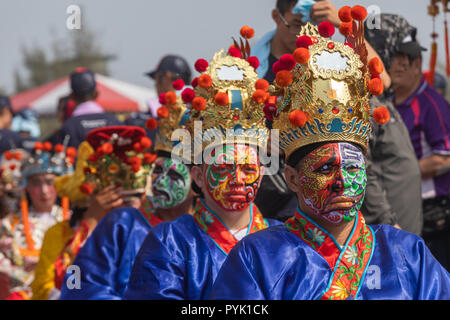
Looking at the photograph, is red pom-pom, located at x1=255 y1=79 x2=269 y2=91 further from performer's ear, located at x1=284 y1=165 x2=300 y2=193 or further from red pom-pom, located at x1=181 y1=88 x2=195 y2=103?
performer's ear, located at x1=284 y1=165 x2=300 y2=193

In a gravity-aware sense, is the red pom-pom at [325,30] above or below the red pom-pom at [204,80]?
above

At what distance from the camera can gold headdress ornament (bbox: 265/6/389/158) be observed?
136 inches

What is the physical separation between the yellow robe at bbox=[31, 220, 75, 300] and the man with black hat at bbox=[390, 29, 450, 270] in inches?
110

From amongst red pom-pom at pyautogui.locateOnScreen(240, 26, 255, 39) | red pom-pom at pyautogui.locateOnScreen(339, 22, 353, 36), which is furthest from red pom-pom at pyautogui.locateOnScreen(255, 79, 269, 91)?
red pom-pom at pyautogui.locateOnScreen(339, 22, 353, 36)

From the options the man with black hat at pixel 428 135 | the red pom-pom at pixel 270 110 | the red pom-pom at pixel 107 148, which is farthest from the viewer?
the red pom-pom at pixel 107 148

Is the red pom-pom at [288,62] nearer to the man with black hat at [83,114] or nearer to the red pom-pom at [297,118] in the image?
the red pom-pom at [297,118]

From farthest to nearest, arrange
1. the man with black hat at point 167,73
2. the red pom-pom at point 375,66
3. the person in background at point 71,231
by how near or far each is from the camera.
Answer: the man with black hat at point 167,73, the person in background at point 71,231, the red pom-pom at point 375,66

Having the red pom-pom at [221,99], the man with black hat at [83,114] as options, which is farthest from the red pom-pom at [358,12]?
the man with black hat at [83,114]

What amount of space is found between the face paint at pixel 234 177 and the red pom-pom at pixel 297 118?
85 cm

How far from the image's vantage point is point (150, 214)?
5.50 m

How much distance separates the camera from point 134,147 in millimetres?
5949

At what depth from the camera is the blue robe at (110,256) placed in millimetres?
5126
